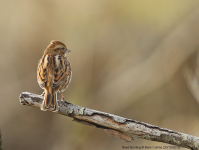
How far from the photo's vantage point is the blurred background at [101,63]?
12.7 m

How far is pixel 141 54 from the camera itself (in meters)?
14.1

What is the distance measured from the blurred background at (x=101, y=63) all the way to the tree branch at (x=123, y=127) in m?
6.56

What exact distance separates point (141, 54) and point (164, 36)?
1421 mm

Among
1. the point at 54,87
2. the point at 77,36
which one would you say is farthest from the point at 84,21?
the point at 54,87

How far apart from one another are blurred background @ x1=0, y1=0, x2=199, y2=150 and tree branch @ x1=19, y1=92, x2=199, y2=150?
6.56 meters

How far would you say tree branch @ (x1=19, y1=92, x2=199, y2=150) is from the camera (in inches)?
209

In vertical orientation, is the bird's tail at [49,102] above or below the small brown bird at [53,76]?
below

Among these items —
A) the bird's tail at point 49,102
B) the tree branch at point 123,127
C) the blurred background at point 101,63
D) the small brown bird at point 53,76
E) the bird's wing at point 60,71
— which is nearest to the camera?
the tree branch at point 123,127

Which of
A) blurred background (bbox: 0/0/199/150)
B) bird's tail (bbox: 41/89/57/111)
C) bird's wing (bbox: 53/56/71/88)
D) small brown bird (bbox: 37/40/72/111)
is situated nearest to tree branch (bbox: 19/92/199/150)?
bird's tail (bbox: 41/89/57/111)

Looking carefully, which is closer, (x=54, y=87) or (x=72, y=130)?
(x=54, y=87)

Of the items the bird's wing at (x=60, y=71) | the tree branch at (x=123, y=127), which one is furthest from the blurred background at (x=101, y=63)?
A: the tree branch at (x=123, y=127)

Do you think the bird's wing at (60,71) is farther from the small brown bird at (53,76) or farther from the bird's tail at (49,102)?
the bird's tail at (49,102)

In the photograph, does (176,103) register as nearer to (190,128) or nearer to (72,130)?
(190,128)

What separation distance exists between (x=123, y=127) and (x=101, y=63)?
26.8 feet
